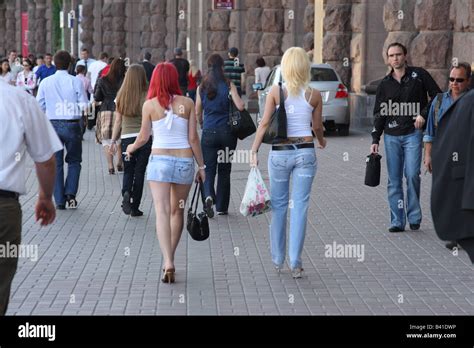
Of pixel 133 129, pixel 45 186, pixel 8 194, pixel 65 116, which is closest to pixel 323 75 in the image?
pixel 65 116

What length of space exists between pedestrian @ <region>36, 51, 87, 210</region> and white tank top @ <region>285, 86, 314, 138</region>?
5.00 m

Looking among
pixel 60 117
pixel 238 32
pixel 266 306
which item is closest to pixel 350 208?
pixel 60 117

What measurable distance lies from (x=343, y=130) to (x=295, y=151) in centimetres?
1651

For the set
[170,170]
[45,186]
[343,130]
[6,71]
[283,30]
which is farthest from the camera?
[283,30]

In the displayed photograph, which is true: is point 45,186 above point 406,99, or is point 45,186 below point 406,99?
above

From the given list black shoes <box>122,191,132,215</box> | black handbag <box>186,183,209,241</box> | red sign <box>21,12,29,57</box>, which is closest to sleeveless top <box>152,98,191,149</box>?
black handbag <box>186,183,209,241</box>

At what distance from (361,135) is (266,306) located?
17956mm

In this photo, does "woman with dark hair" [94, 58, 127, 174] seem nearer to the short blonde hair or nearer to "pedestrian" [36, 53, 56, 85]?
the short blonde hair

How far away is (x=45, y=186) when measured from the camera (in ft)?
21.4

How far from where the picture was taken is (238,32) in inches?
1544

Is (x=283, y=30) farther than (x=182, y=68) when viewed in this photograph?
Yes

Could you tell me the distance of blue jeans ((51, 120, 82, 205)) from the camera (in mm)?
14672

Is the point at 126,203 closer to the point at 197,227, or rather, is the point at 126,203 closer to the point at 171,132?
the point at 197,227
